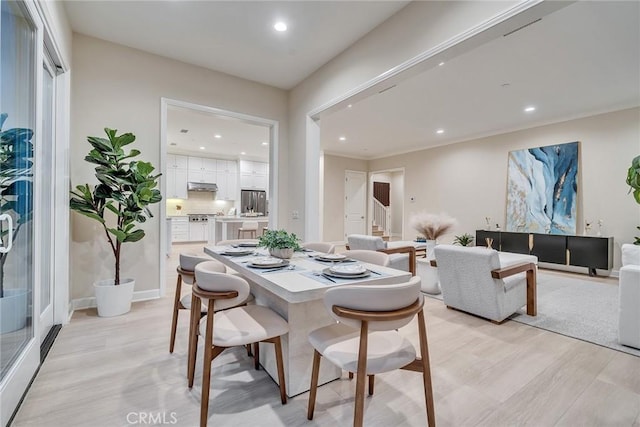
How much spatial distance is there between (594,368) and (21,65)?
4386 mm

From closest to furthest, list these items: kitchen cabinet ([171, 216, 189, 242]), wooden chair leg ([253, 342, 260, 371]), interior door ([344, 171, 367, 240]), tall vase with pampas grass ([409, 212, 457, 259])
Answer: wooden chair leg ([253, 342, 260, 371]), tall vase with pampas grass ([409, 212, 457, 259]), kitchen cabinet ([171, 216, 189, 242]), interior door ([344, 171, 367, 240])

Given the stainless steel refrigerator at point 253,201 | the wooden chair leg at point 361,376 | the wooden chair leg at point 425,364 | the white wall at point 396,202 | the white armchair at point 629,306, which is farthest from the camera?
the white wall at point 396,202

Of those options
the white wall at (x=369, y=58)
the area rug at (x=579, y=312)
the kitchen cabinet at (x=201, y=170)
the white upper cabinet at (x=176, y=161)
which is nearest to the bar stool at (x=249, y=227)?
the kitchen cabinet at (x=201, y=170)

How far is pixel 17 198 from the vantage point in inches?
71.4

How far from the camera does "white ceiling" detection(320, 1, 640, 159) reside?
9.46ft

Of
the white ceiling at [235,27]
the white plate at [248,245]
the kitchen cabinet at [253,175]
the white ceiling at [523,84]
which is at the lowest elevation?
the white plate at [248,245]

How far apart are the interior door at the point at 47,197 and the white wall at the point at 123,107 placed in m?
0.49

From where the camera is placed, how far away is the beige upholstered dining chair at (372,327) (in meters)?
1.18

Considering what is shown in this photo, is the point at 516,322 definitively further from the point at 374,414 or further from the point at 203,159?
the point at 203,159

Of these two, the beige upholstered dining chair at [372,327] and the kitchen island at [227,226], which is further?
the kitchen island at [227,226]

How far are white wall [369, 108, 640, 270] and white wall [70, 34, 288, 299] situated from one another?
5773 millimetres

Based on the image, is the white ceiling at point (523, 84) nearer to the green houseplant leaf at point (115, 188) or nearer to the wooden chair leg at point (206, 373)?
the green houseplant leaf at point (115, 188)

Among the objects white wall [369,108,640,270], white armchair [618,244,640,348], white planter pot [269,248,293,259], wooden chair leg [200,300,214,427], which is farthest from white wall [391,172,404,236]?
wooden chair leg [200,300,214,427]

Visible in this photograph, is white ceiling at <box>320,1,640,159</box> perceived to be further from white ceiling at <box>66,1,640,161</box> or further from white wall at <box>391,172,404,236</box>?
white wall at <box>391,172,404,236</box>
